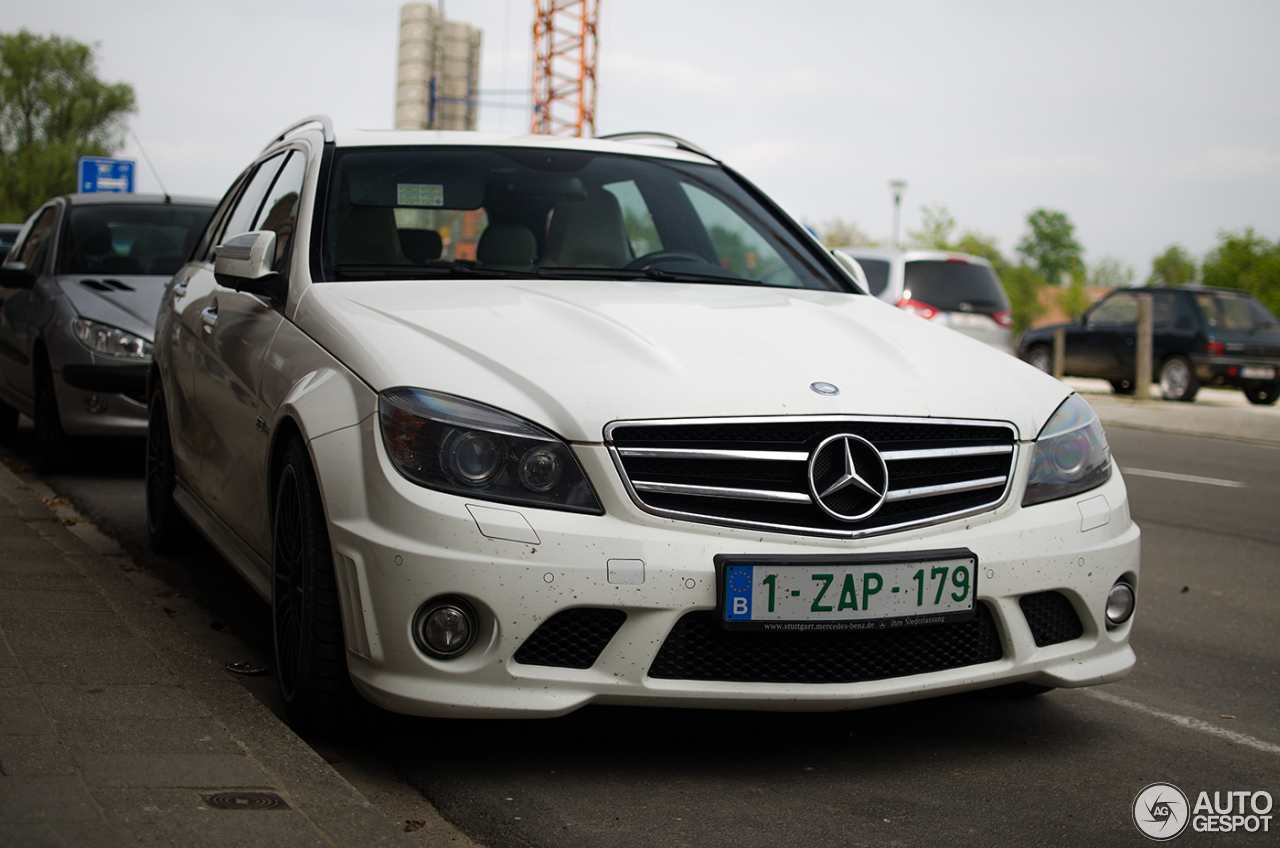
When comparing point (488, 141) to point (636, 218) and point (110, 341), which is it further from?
point (110, 341)

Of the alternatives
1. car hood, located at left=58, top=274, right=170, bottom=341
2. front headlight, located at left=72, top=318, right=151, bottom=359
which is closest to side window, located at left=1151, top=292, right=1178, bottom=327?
car hood, located at left=58, top=274, right=170, bottom=341

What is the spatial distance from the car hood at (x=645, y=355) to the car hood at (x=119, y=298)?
4.64 metres

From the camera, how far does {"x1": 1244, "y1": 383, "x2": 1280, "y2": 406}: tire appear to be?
70.0 feet

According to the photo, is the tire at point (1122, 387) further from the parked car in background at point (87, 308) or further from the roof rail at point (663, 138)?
the roof rail at point (663, 138)

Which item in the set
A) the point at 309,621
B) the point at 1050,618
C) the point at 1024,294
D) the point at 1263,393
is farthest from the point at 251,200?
the point at 1024,294

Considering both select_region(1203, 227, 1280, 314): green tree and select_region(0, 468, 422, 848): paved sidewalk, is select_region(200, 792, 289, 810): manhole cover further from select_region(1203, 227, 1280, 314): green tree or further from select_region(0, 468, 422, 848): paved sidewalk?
select_region(1203, 227, 1280, 314): green tree

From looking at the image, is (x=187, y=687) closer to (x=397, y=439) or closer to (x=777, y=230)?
(x=397, y=439)

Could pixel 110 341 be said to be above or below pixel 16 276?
below

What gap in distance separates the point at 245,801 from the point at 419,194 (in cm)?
233

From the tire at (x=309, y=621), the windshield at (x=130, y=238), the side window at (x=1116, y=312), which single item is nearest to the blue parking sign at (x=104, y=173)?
the windshield at (x=130, y=238)

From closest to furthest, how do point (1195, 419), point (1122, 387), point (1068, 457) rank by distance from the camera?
point (1068, 457), point (1195, 419), point (1122, 387)

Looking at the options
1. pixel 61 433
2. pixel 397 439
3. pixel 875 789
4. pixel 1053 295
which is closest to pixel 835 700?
pixel 875 789

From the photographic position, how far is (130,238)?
8.97 m

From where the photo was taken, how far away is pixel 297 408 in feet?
11.2
